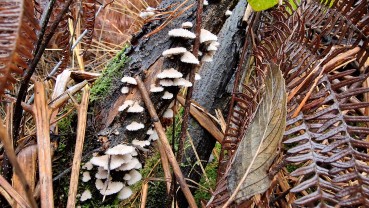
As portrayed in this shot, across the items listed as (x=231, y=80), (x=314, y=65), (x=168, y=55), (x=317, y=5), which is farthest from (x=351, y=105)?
(x=231, y=80)

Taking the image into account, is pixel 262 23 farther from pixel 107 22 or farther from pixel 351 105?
pixel 107 22

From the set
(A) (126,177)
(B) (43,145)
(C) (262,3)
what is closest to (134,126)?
(A) (126,177)

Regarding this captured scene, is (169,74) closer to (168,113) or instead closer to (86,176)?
(168,113)

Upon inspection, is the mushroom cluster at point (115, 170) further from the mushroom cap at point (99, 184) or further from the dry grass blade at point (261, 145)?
the dry grass blade at point (261, 145)

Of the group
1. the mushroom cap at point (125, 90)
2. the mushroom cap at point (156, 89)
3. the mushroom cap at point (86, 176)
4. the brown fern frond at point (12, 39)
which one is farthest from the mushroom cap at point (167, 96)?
the brown fern frond at point (12, 39)

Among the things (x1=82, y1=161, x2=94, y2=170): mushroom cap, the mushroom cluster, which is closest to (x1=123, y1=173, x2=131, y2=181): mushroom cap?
the mushroom cluster

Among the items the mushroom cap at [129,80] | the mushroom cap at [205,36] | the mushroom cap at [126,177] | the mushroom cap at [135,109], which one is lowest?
the mushroom cap at [126,177]

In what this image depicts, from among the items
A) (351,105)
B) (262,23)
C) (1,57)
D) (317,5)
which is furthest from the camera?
(262,23)
